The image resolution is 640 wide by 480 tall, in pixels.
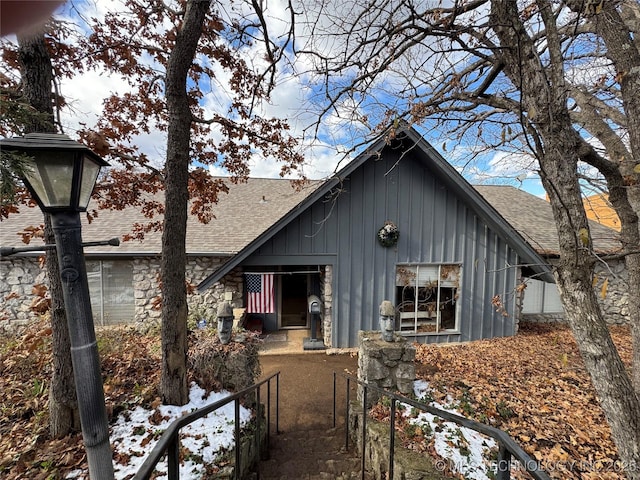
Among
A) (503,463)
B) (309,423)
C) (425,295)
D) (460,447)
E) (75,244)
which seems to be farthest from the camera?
(425,295)

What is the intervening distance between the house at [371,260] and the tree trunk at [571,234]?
13.0ft

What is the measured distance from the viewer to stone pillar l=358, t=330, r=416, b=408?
4.22 meters

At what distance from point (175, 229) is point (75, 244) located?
→ 68.1 inches

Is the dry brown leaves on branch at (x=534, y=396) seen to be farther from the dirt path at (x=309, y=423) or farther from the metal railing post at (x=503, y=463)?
the dirt path at (x=309, y=423)

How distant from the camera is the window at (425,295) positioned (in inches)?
300

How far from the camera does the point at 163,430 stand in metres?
3.14

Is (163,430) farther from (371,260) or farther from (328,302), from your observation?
(371,260)

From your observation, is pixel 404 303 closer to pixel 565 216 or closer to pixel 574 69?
pixel 565 216

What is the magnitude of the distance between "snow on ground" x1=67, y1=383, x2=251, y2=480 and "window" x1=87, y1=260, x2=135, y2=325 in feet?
19.9

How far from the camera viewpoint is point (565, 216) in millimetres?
2592

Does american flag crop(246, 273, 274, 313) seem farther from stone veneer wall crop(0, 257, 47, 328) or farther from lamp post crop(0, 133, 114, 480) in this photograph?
stone veneer wall crop(0, 257, 47, 328)

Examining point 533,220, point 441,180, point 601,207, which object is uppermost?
point 441,180

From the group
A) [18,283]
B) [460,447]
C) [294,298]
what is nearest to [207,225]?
[294,298]

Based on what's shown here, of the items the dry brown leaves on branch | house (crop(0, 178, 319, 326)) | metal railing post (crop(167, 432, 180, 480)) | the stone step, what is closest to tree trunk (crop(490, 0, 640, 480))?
the dry brown leaves on branch
